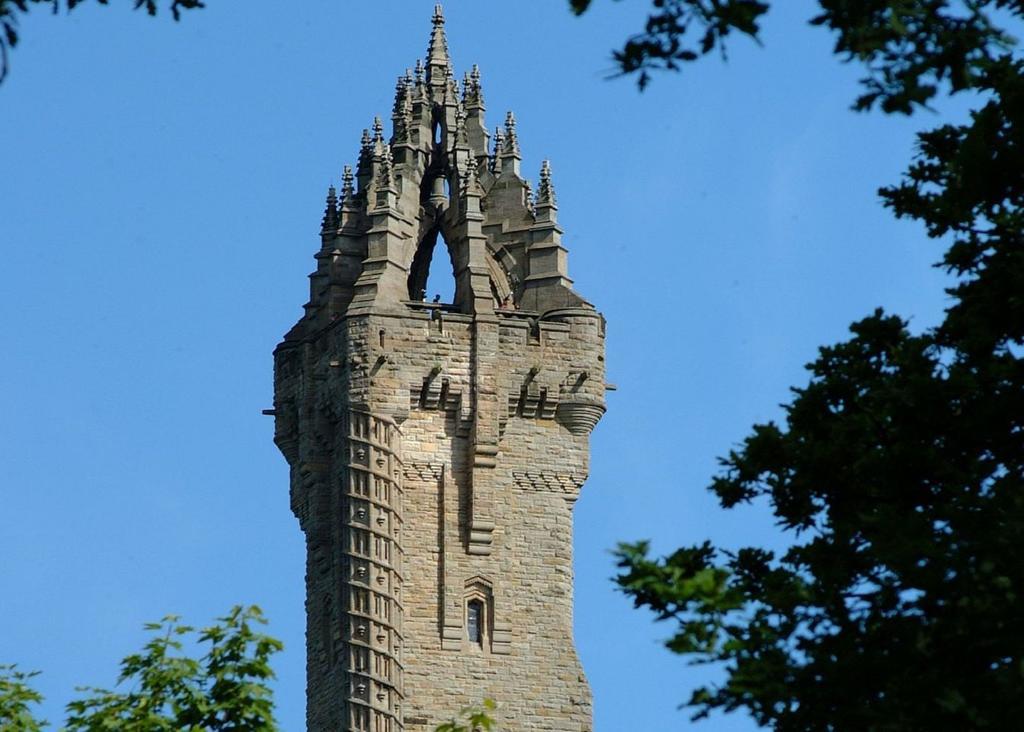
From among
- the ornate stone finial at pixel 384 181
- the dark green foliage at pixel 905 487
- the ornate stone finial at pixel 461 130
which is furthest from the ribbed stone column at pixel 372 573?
the dark green foliage at pixel 905 487

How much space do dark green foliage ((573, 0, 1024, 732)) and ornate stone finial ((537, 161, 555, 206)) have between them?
33.5 meters

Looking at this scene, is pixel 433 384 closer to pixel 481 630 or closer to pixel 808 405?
pixel 481 630

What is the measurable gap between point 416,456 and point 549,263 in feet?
16.2

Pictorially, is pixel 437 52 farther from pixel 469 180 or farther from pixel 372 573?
pixel 372 573

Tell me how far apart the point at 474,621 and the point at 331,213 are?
948 centimetres

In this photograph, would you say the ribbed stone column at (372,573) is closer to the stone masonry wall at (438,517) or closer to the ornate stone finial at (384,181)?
the stone masonry wall at (438,517)

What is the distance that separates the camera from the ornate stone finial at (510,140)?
65250 mm

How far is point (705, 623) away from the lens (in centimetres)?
2556

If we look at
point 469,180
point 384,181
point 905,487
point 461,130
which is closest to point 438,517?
point 384,181

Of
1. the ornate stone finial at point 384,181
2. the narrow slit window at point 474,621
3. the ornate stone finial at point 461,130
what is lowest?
the narrow slit window at point 474,621

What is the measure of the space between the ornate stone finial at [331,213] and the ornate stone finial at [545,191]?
4.04 metres

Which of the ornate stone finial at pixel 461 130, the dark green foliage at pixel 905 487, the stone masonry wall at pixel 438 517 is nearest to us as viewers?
the dark green foliage at pixel 905 487

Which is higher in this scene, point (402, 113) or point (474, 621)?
point (402, 113)

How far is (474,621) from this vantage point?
6044 centimetres
